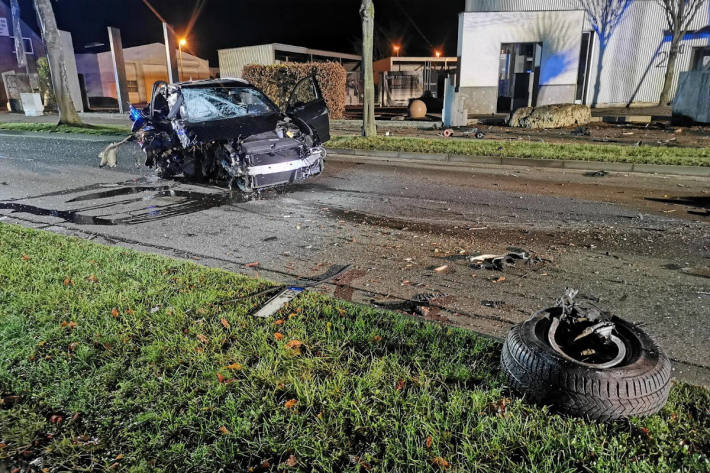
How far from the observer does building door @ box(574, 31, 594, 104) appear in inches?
874

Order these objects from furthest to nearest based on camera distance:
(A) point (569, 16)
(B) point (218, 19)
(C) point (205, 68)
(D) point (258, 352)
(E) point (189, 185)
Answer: (B) point (218, 19) < (C) point (205, 68) < (A) point (569, 16) < (E) point (189, 185) < (D) point (258, 352)

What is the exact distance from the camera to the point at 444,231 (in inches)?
227

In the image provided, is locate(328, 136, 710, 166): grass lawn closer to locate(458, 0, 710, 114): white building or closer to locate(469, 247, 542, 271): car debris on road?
locate(469, 247, 542, 271): car debris on road

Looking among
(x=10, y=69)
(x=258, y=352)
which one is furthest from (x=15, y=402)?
(x=10, y=69)

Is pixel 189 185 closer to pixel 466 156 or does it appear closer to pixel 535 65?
pixel 466 156

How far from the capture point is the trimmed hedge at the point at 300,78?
1930 cm

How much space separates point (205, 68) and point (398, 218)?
118ft

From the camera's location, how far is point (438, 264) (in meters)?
4.70

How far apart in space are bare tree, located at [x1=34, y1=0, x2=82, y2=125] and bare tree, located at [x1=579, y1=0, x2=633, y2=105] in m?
23.4

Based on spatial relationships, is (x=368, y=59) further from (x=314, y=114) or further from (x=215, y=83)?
(x=215, y=83)

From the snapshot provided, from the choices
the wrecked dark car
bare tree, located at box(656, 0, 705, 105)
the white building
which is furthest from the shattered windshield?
bare tree, located at box(656, 0, 705, 105)

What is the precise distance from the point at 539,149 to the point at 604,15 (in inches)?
605

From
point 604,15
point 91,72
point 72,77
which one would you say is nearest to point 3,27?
point 91,72

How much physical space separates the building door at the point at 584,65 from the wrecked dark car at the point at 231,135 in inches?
723
